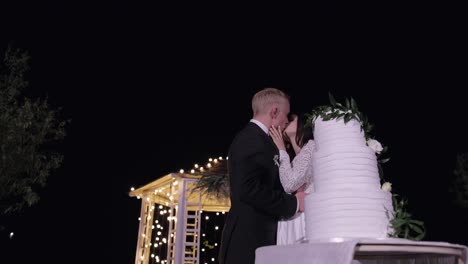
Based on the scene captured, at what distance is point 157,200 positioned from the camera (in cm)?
1192

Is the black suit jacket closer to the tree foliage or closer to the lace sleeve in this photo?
the lace sleeve

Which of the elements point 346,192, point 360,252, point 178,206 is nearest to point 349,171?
point 346,192

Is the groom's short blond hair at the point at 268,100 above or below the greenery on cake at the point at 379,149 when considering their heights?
above

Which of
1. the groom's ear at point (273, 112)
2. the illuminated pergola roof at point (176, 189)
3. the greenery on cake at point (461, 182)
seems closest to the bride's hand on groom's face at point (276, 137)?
the groom's ear at point (273, 112)

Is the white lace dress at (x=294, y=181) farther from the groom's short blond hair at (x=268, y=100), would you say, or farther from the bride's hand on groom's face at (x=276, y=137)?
the groom's short blond hair at (x=268, y=100)

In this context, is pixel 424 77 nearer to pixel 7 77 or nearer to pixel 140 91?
pixel 140 91

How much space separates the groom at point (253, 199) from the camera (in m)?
2.74

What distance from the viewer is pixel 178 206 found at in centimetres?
959

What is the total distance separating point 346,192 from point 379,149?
1.24 feet

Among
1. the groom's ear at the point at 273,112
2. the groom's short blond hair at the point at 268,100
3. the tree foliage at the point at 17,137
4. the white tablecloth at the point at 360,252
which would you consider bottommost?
the white tablecloth at the point at 360,252

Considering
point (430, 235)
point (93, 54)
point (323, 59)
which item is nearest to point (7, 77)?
point (93, 54)

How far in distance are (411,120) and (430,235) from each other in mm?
5385

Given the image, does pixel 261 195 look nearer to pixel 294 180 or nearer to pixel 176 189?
pixel 294 180

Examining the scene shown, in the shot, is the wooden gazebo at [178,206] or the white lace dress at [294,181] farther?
the wooden gazebo at [178,206]
